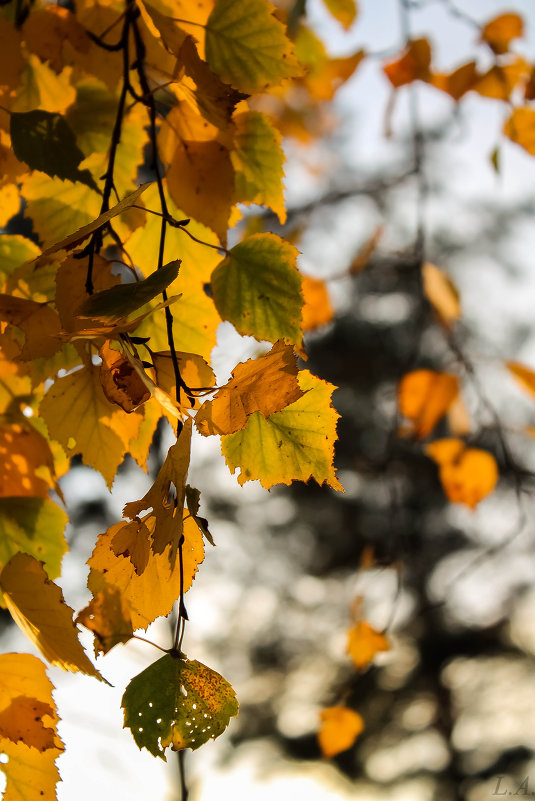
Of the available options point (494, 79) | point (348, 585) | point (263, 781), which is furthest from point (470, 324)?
point (494, 79)

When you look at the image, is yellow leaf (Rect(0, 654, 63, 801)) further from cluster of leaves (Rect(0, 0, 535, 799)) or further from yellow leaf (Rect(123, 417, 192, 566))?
yellow leaf (Rect(123, 417, 192, 566))

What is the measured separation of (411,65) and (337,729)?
1739 mm

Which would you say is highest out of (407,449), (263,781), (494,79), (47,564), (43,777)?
(407,449)

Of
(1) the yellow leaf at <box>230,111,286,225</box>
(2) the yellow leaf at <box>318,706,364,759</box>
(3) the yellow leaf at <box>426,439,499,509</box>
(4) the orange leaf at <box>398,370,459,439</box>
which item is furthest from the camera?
(2) the yellow leaf at <box>318,706,364,759</box>

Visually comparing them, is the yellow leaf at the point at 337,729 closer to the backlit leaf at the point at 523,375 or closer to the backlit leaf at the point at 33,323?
the backlit leaf at the point at 523,375

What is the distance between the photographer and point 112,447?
19.5 inches

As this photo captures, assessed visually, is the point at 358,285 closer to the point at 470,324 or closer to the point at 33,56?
the point at 470,324

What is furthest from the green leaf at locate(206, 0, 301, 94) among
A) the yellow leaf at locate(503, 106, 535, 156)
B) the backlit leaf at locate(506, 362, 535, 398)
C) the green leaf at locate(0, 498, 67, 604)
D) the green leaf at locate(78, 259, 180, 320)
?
the backlit leaf at locate(506, 362, 535, 398)

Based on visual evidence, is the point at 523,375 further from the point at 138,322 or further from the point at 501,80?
the point at 138,322

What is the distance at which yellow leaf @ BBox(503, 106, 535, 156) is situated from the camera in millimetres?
872

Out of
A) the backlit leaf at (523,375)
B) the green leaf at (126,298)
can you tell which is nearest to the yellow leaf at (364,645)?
the backlit leaf at (523,375)

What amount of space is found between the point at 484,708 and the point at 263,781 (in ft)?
7.83

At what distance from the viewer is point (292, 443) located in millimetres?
424

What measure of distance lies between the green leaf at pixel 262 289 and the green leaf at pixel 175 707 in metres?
0.22
